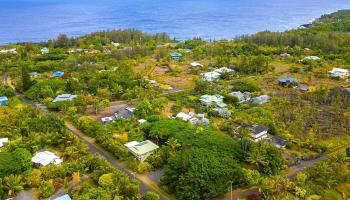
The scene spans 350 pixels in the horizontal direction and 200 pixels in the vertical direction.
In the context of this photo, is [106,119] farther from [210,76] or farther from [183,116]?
[210,76]

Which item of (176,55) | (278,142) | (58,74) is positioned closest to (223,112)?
(278,142)

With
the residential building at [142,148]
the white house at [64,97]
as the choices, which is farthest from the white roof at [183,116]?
the white house at [64,97]

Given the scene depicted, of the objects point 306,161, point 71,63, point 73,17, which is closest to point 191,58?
point 71,63

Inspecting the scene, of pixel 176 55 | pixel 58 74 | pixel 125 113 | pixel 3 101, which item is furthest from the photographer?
pixel 176 55

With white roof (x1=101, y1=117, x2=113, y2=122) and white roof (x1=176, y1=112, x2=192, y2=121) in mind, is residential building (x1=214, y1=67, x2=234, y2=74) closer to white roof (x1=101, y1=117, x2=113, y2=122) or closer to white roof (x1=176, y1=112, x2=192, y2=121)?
white roof (x1=176, y1=112, x2=192, y2=121)

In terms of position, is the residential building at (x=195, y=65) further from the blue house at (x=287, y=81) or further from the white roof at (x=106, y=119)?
the white roof at (x=106, y=119)

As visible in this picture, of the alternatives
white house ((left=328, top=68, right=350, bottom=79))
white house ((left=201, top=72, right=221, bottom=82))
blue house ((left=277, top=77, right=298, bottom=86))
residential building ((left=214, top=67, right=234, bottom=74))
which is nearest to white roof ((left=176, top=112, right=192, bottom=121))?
white house ((left=201, top=72, right=221, bottom=82))
